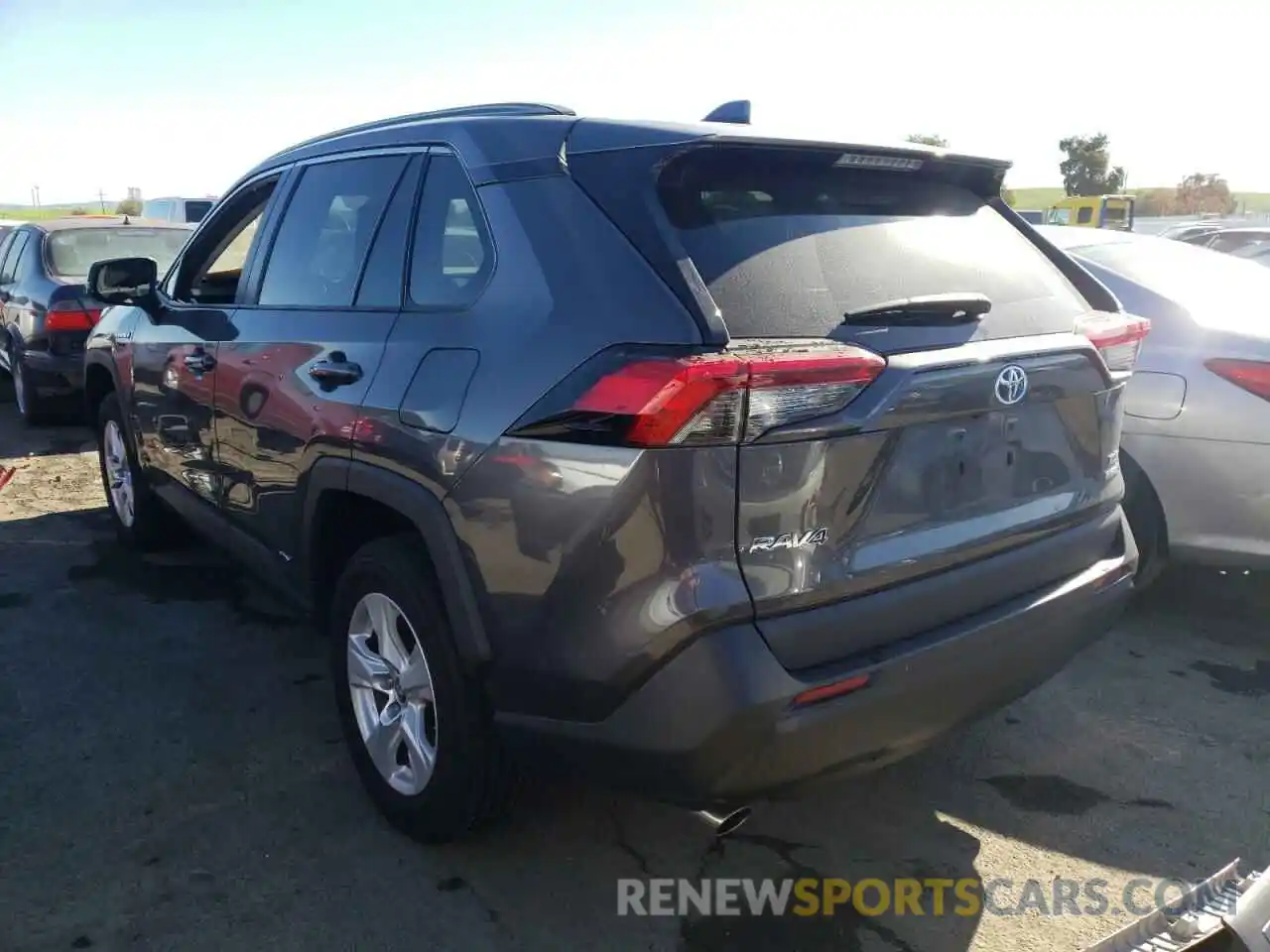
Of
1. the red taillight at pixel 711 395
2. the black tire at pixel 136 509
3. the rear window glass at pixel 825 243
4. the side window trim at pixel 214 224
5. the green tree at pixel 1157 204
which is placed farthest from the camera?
the green tree at pixel 1157 204

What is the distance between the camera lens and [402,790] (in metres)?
2.84

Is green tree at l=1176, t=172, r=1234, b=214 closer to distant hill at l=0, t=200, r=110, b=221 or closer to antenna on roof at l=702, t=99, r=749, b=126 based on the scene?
distant hill at l=0, t=200, r=110, b=221

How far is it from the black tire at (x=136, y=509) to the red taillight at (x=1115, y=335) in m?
4.09

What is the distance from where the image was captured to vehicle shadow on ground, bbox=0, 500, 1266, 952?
2.57 metres

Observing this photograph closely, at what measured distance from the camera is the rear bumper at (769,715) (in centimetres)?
206

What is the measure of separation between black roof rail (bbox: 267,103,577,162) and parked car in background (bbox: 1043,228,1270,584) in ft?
8.86

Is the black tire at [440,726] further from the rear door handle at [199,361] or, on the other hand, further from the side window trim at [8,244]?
the side window trim at [8,244]

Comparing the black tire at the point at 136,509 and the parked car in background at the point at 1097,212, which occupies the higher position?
the parked car in background at the point at 1097,212

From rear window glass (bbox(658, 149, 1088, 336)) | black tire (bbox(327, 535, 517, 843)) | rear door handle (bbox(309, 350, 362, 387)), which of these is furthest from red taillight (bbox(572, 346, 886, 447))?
rear door handle (bbox(309, 350, 362, 387))

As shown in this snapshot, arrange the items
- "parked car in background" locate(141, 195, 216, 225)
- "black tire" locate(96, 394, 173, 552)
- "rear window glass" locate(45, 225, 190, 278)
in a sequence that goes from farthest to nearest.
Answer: "parked car in background" locate(141, 195, 216, 225) < "rear window glass" locate(45, 225, 190, 278) < "black tire" locate(96, 394, 173, 552)

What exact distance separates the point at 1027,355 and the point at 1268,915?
126cm

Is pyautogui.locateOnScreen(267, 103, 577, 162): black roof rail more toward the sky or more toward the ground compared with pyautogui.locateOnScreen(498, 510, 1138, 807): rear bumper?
more toward the sky

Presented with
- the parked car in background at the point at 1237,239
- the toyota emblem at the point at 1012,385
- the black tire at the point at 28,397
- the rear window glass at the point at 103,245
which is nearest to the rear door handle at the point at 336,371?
the toyota emblem at the point at 1012,385

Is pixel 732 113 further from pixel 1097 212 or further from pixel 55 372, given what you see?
pixel 1097 212
